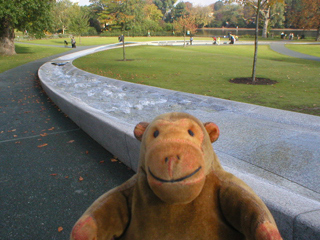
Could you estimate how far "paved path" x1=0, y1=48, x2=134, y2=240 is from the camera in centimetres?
307

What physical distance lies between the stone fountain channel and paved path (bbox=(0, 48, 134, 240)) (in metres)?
0.35

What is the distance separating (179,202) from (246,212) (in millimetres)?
416

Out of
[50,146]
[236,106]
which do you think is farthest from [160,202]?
[236,106]

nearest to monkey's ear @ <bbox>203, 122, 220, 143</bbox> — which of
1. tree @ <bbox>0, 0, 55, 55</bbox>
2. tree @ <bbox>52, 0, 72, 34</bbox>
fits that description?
tree @ <bbox>0, 0, 55, 55</bbox>

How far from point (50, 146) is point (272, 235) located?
4718mm

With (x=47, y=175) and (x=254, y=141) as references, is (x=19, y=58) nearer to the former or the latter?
(x=47, y=175)

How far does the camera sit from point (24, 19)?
27.5 metres

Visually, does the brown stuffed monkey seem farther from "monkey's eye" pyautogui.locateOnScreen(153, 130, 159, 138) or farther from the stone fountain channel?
the stone fountain channel

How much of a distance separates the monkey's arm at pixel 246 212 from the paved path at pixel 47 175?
1914mm

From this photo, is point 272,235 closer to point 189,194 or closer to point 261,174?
point 189,194

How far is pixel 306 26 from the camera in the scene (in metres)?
53.7

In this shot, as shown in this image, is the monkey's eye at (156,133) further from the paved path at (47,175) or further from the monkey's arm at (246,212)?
the paved path at (47,175)

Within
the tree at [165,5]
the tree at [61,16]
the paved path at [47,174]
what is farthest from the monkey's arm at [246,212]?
the tree at [165,5]

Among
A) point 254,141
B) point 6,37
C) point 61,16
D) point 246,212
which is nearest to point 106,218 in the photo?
point 246,212
